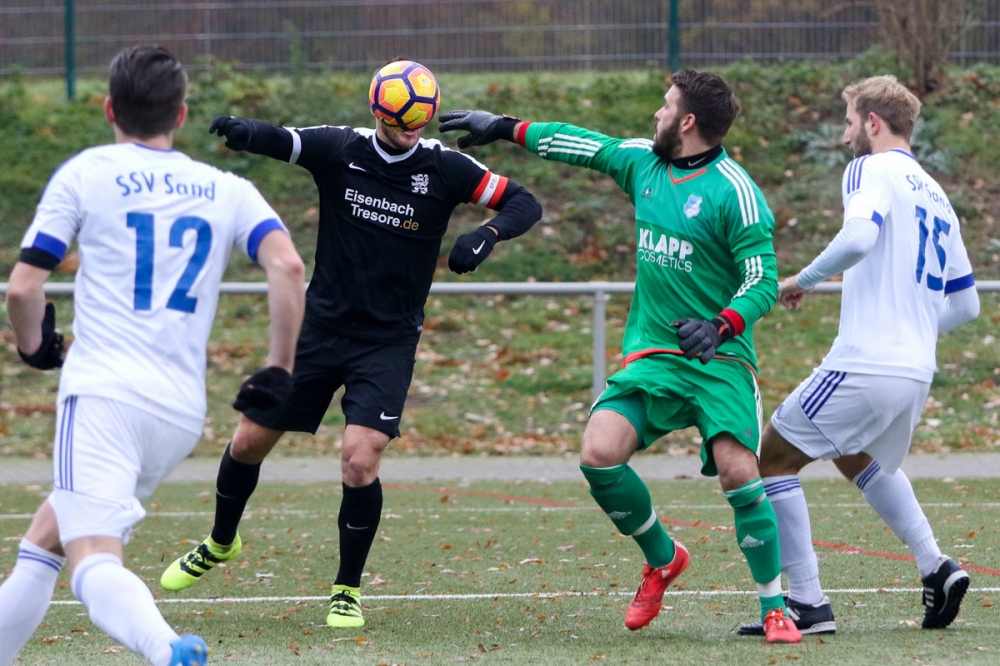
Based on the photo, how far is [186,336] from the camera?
12.2 ft

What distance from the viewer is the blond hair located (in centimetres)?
505

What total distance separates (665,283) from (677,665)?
1.46m

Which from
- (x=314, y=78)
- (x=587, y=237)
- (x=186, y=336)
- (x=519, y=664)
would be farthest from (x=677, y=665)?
(x=314, y=78)

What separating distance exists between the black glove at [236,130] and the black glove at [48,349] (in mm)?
1686

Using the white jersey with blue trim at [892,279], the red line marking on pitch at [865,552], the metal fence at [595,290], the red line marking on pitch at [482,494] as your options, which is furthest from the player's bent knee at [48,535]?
the metal fence at [595,290]

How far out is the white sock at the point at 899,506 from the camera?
5.15m

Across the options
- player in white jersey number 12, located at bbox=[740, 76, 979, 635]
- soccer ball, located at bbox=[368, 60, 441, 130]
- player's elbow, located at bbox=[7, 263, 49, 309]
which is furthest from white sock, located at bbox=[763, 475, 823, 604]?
player's elbow, located at bbox=[7, 263, 49, 309]

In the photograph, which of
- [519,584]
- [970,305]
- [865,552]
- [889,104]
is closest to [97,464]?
[519,584]

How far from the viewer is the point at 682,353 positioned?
188 inches

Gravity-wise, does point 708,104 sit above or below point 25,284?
above

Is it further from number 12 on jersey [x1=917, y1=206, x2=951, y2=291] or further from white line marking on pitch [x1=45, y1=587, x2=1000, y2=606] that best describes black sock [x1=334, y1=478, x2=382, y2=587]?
number 12 on jersey [x1=917, y1=206, x2=951, y2=291]

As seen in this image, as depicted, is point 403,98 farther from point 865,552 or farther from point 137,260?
point 865,552

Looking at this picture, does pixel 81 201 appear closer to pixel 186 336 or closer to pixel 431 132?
pixel 186 336

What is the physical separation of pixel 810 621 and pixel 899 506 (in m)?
0.64
